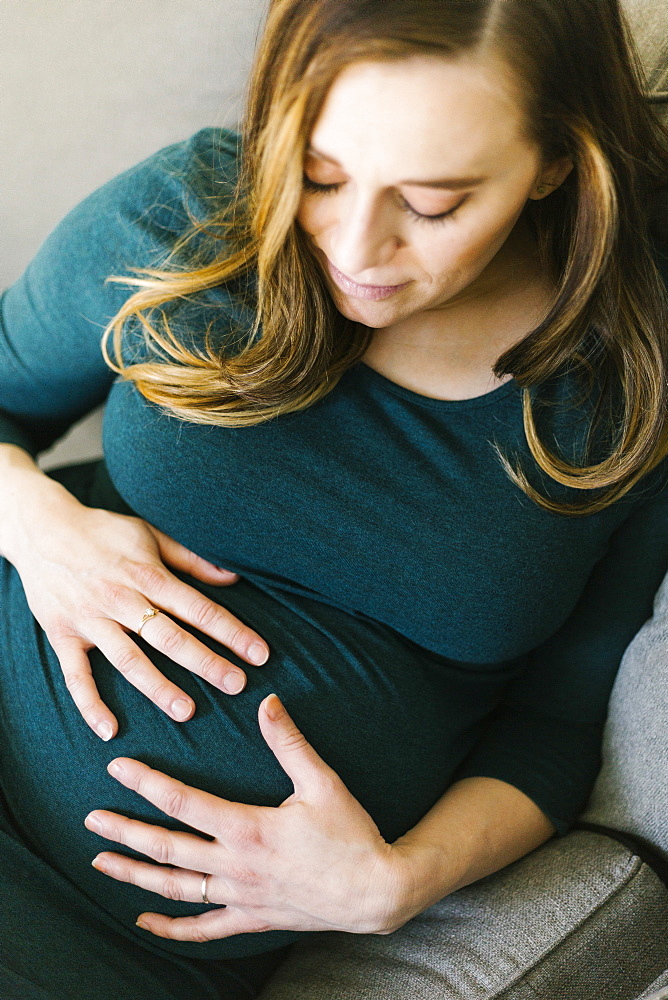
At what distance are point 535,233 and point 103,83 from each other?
0.68 meters

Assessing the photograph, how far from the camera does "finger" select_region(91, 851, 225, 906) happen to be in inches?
32.6

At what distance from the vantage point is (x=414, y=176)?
649 mm

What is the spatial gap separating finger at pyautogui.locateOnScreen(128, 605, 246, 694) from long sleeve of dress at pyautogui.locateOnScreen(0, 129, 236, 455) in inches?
14.4

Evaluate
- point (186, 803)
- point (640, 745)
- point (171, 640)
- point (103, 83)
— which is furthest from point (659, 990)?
point (103, 83)

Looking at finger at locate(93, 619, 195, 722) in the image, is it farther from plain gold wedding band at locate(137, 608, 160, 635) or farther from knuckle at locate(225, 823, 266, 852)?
knuckle at locate(225, 823, 266, 852)

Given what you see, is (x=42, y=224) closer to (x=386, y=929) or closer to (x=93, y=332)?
(x=93, y=332)

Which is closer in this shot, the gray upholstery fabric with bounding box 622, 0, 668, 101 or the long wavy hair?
the long wavy hair

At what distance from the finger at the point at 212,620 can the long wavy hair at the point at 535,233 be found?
21 cm

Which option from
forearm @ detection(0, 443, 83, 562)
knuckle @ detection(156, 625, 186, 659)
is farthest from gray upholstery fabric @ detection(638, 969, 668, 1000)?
forearm @ detection(0, 443, 83, 562)

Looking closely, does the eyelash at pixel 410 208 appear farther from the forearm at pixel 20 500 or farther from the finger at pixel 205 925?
the finger at pixel 205 925

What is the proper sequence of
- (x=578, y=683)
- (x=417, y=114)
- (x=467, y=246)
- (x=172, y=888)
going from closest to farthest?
(x=417, y=114) → (x=467, y=246) → (x=172, y=888) → (x=578, y=683)

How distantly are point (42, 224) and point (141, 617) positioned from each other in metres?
0.72

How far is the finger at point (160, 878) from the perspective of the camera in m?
0.83

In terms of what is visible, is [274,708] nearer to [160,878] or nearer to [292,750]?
[292,750]
